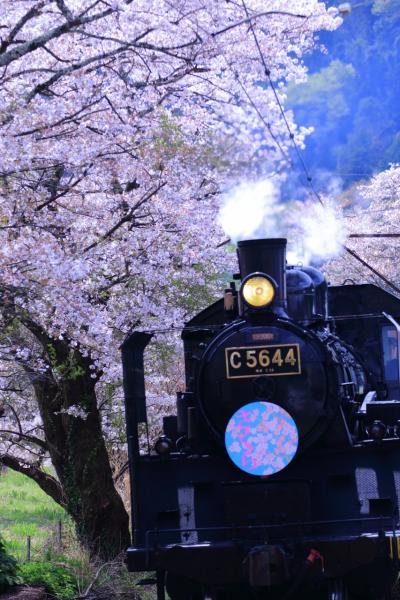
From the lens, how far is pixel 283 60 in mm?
10500

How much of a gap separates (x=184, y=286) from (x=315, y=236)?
178cm

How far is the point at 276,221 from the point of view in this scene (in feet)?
31.3

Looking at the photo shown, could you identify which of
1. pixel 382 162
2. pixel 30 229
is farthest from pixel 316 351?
pixel 382 162

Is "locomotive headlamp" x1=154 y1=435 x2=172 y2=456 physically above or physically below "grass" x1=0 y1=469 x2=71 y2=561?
above

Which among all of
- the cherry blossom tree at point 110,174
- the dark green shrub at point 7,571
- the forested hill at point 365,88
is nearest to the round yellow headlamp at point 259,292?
the cherry blossom tree at point 110,174

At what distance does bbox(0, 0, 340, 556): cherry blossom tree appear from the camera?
8.05 metres

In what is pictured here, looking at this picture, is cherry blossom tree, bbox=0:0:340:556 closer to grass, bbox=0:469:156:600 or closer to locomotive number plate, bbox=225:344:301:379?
grass, bbox=0:469:156:600

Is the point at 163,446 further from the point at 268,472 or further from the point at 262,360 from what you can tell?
the point at 262,360

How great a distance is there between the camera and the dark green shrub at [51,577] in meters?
7.86

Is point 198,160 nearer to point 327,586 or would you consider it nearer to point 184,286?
point 184,286

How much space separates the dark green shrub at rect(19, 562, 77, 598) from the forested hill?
25632mm

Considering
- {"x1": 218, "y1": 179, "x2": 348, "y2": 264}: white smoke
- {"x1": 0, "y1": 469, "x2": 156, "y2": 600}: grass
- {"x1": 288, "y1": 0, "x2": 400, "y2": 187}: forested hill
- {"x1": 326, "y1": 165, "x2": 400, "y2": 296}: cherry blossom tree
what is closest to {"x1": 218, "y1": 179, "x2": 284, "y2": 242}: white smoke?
{"x1": 218, "y1": 179, "x2": 348, "y2": 264}: white smoke

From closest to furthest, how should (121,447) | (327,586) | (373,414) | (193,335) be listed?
(327,586) → (373,414) → (193,335) → (121,447)

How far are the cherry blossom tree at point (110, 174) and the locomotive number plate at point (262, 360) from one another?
6.48 ft
